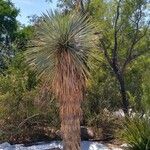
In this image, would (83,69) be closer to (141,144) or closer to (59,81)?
(59,81)

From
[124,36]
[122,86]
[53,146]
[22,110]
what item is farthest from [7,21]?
[53,146]

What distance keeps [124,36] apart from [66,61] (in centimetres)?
824

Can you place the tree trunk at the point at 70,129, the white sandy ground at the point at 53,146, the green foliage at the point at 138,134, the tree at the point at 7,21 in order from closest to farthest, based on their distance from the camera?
the tree trunk at the point at 70,129
the green foliage at the point at 138,134
the white sandy ground at the point at 53,146
the tree at the point at 7,21

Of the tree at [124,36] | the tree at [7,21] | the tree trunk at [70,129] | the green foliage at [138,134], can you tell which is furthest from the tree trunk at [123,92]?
the tree at [7,21]

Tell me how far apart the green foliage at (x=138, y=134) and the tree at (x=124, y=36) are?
3337 millimetres

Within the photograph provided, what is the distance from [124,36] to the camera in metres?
19.0

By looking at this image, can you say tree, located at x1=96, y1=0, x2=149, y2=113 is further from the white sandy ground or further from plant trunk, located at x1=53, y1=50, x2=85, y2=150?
plant trunk, located at x1=53, y1=50, x2=85, y2=150

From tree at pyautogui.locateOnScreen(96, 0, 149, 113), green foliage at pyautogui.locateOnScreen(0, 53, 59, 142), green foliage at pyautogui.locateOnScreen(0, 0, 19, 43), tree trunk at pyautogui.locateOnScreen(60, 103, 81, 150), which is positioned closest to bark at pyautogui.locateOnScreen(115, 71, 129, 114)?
tree at pyautogui.locateOnScreen(96, 0, 149, 113)

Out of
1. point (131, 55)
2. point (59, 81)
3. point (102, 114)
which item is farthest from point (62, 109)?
point (131, 55)

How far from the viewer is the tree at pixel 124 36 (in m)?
18.0

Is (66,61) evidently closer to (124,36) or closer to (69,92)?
(69,92)

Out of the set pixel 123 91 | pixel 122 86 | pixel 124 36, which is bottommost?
pixel 123 91

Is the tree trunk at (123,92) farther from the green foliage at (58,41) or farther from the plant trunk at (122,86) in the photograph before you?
the green foliage at (58,41)

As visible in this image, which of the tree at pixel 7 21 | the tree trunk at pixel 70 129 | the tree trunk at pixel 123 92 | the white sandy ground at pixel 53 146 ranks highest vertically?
the tree at pixel 7 21
